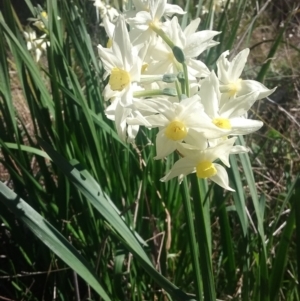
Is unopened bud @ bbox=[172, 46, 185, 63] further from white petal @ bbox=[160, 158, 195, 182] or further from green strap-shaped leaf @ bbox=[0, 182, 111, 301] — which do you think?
green strap-shaped leaf @ bbox=[0, 182, 111, 301]

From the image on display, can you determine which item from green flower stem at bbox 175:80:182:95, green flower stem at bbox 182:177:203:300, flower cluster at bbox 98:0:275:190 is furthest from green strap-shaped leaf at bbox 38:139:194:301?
green flower stem at bbox 175:80:182:95

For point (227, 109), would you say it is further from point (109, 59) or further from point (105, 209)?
point (105, 209)

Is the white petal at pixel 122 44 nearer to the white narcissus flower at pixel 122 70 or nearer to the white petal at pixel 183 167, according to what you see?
the white narcissus flower at pixel 122 70

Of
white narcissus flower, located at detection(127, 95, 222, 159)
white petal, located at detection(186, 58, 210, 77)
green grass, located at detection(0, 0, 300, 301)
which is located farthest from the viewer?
green grass, located at detection(0, 0, 300, 301)

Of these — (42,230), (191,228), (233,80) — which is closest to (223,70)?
(233,80)

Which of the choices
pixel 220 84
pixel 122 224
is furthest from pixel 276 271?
pixel 220 84

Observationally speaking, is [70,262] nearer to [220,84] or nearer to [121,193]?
[220,84]
